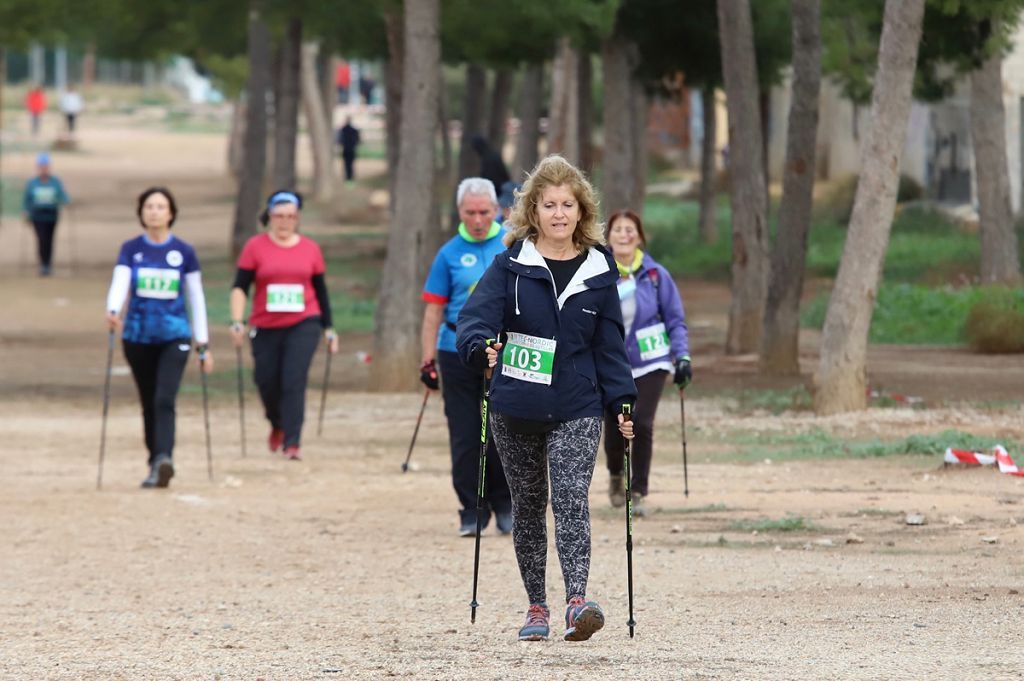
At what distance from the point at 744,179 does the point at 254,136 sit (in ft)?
51.7

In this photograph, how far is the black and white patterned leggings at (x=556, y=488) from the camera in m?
7.68

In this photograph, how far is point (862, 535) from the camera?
35.2 feet

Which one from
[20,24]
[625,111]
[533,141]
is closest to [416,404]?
[625,111]

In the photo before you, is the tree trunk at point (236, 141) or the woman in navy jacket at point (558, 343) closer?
the woman in navy jacket at point (558, 343)

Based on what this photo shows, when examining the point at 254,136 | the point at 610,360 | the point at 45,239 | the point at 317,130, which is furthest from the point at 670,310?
the point at 317,130

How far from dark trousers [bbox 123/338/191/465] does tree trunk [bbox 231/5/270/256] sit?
21053 millimetres

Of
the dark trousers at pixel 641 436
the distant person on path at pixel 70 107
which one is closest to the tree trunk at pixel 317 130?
the distant person on path at pixel 70 107

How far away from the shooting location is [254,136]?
35406 millimetres

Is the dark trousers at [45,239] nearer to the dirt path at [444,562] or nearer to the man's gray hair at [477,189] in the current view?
the dirt path at [444,562]

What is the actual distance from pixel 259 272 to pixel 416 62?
5388mm

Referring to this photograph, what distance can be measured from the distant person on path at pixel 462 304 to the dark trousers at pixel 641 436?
2.84ft

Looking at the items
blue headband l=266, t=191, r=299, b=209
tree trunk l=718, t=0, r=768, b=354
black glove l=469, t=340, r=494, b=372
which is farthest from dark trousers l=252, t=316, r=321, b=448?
tree trunk l=718, t=0, r=768, b=354

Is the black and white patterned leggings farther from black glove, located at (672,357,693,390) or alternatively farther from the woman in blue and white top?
the woman in blue and white top

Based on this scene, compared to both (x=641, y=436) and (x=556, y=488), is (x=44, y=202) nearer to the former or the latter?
(x=641, y=436)
